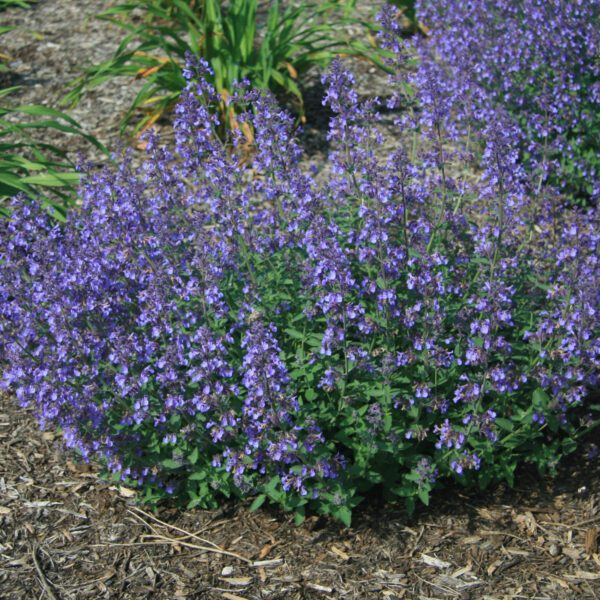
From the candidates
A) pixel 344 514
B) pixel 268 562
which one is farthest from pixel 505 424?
pixel 268 562

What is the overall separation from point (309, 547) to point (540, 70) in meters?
4.43

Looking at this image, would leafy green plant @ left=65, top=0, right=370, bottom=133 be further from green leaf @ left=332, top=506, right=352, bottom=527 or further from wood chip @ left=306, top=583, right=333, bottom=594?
wood chip @ left=306, top=583, right=333, bottom=594

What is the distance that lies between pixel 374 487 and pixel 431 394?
814 millimetres

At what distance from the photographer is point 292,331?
442 centimetres

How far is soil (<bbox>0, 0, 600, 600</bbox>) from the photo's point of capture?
13.9 ft

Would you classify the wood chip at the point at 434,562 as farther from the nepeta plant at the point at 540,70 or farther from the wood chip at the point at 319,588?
the nepeta plant at the point at 540,70

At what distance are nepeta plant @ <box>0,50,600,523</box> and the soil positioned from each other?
0.76 feet

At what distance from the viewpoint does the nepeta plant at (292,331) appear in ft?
13.3

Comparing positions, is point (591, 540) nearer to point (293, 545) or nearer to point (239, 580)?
point (293, 545)

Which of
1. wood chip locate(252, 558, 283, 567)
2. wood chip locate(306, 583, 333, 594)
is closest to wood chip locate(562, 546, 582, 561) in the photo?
wood chip locate(306, 583, 333, 594)

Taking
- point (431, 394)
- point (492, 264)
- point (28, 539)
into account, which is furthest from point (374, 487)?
point (28, 539)

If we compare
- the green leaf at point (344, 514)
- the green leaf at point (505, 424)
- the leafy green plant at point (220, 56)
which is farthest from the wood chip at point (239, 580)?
the leafy green plant at point (220, 56)

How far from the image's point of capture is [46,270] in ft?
14.1

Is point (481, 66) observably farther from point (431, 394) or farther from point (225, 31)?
point (431, 394)
